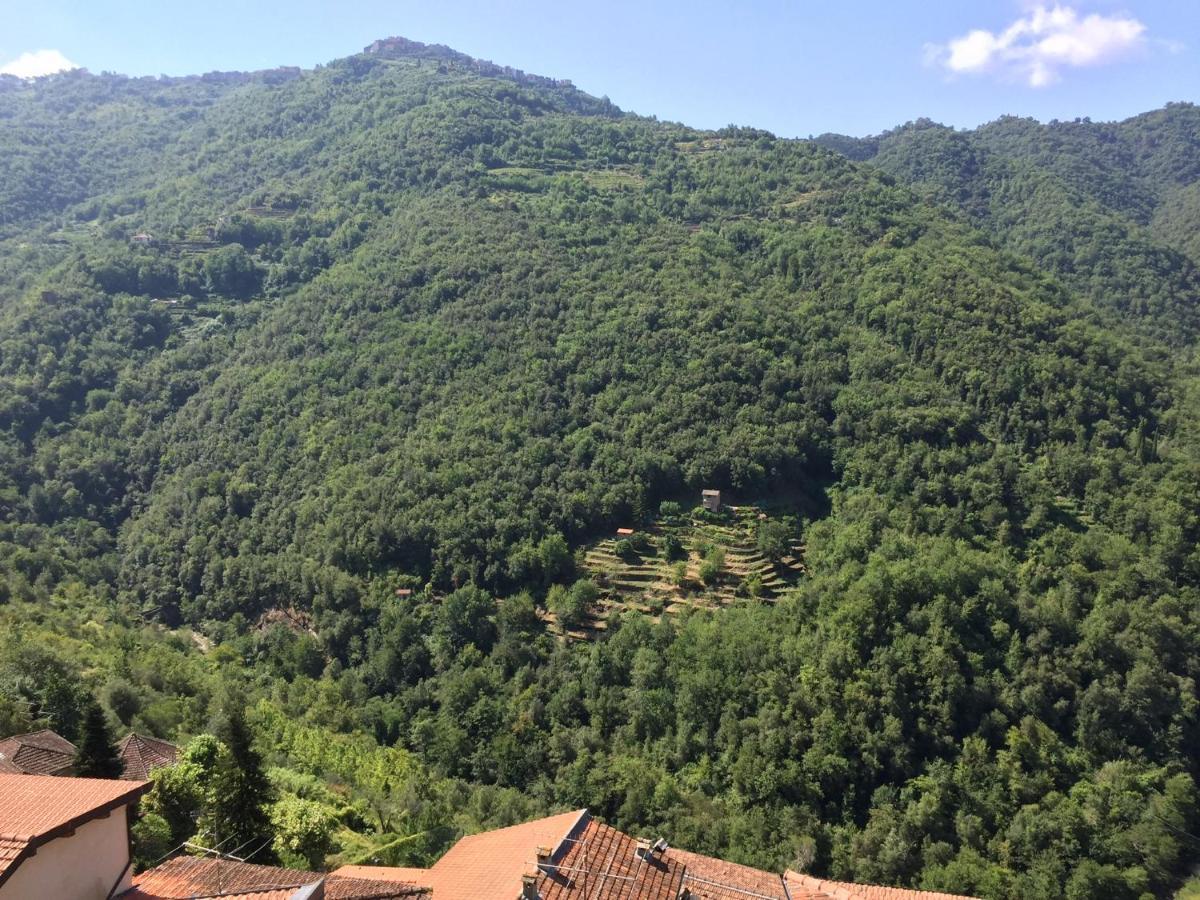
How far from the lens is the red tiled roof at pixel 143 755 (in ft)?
75.3

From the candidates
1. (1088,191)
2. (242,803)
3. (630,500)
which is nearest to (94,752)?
(242,803)

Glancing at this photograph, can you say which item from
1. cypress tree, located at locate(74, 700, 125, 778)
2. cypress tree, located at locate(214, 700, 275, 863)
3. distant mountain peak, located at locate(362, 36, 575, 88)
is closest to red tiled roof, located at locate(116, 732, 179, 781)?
cypress tree, located at locate(74, 700, 125, 778)

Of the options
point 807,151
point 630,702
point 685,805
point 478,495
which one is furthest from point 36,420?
point 807,151

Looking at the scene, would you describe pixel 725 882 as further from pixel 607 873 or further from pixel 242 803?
pixel 242 803

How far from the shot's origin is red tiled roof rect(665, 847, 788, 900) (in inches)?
639

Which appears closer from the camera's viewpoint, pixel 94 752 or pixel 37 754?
pixel 94 752

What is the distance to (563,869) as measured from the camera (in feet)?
44.0

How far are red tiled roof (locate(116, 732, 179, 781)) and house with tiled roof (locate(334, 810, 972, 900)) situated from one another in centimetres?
1054

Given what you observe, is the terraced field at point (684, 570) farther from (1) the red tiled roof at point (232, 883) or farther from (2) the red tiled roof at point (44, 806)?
(2) the red tiled roof at point (44, 806)

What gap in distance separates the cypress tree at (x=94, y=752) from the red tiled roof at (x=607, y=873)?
12.7 m

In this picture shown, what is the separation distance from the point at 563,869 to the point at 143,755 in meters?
16.9

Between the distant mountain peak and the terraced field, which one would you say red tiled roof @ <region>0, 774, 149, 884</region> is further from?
the distant mountain peak

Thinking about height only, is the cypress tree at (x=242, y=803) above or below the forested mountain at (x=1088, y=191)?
below

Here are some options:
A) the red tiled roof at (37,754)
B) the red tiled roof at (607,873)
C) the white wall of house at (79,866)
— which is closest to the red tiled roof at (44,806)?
the white wall of house at (79,866)
